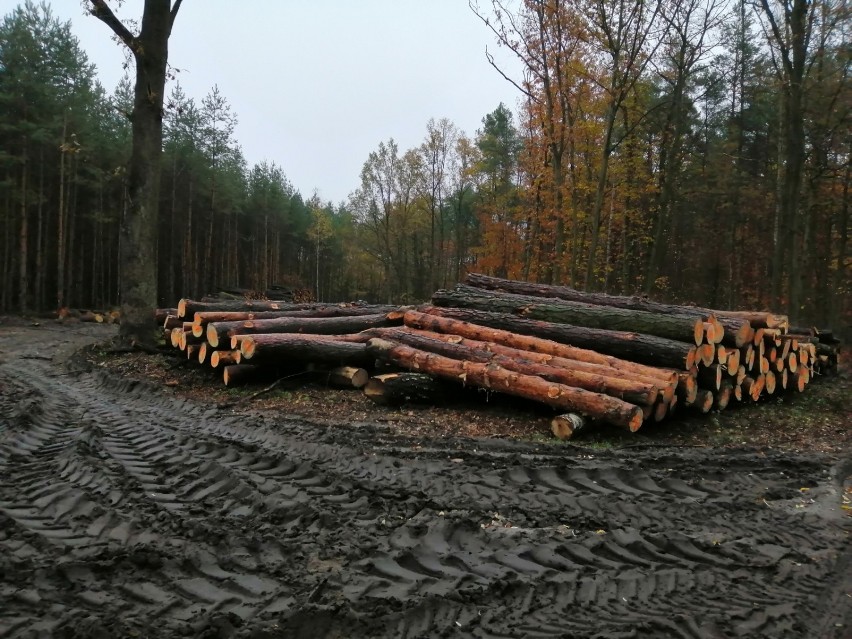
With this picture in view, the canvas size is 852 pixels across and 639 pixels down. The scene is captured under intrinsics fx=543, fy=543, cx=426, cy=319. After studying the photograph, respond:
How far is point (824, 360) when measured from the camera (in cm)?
1198

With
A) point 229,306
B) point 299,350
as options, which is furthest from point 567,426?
point 229,306

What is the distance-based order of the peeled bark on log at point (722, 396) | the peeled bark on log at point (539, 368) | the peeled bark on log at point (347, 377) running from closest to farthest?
the peeled bark on log at point (539, 368) < the peeled bark on log at point (722, 396) < the peeled bark on log at point (347, 377)

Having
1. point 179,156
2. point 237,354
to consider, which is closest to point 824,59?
point 237,354

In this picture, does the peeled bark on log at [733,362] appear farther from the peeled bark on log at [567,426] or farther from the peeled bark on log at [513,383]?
the peeled bark on log at [567,426]

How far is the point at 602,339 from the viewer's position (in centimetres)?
792

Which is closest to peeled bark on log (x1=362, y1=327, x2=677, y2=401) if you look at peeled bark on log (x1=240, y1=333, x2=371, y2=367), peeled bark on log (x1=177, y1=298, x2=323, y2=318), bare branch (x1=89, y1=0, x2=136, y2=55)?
peeled bark on log (x1=240, y1=333, x2=371, y2=367)

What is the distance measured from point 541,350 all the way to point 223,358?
205 inches

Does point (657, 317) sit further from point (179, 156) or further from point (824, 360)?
point (179, 156)

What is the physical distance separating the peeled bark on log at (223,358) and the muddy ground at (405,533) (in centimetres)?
270

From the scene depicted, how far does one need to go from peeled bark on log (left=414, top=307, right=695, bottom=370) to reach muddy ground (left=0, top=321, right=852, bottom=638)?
4.08 feet

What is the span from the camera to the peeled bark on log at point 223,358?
9.04 m

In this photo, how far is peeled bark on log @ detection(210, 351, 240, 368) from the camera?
904 cm

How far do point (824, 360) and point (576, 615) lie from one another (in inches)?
490

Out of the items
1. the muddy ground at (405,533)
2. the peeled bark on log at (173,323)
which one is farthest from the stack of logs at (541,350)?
the muddy ground at (405,533)
